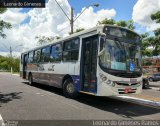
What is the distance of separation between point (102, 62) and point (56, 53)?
545 centimetres

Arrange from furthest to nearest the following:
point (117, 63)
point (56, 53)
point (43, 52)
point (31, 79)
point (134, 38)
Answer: point (31, 79), point (43, 52), point (56, 53), point (134, 38), point (117, 63)

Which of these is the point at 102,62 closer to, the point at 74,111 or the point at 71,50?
the point at 74,111

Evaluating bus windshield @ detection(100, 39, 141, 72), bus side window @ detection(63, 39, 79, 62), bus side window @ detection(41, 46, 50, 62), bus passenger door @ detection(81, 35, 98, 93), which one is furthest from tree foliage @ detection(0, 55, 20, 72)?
bus windshield @ detection(100, 39, 141, 72)

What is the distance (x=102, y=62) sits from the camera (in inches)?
454

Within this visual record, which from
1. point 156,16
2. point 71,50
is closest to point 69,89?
point 71,50

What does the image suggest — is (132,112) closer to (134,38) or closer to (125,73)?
(125,73)

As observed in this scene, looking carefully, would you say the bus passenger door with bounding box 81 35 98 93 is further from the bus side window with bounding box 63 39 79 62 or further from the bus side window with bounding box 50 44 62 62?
the bus side window with bounding box 50 44 62 62

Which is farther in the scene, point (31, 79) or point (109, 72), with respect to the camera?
point (31, 79)

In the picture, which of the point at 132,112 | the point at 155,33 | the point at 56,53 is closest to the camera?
the point at 132,112

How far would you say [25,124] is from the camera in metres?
8.42

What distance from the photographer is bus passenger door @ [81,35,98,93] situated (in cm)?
1194

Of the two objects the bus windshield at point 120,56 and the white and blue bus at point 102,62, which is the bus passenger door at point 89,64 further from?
the bus windshield at point 120,56

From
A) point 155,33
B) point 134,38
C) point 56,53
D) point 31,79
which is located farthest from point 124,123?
point 155,33

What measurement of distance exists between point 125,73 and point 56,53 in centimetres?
574
